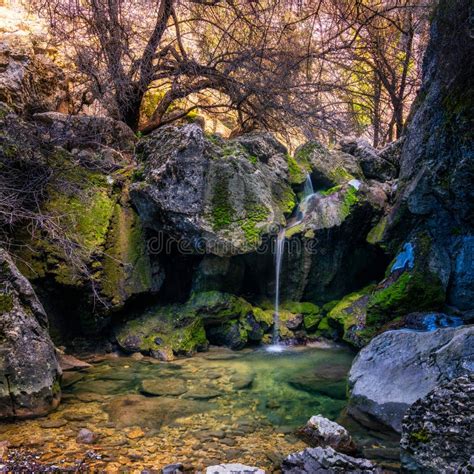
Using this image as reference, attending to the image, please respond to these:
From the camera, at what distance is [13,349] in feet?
15.1

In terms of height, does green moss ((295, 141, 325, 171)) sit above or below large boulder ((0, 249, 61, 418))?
above

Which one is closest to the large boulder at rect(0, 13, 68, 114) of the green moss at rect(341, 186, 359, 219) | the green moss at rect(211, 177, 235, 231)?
the green moss at rect(211, 177, 235, 231)

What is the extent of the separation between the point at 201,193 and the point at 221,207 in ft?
1.37

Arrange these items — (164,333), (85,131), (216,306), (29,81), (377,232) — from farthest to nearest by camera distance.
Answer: (29,81), (85,131), (377,232), (216,306), (164,333)

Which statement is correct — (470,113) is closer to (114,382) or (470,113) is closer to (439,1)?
(439,1)

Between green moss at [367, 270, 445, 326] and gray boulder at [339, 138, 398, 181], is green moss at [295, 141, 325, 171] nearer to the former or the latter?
gray boulder at [339, 138, 398, 181]

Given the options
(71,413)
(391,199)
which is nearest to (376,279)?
(391,199)

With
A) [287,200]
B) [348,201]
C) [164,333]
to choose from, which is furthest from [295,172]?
[164,333]

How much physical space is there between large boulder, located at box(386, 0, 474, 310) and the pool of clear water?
7.17 ft

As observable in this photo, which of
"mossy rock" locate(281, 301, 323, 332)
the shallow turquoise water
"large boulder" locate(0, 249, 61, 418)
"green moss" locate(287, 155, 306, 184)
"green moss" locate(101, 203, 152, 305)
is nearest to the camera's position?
"large boulder" locate(0, 249, 61, 418)

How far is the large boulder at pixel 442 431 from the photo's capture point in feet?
9.25

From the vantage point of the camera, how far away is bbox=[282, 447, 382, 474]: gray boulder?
10.9 feet

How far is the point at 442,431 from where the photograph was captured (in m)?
2.94

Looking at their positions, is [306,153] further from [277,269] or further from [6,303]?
[6,303]
